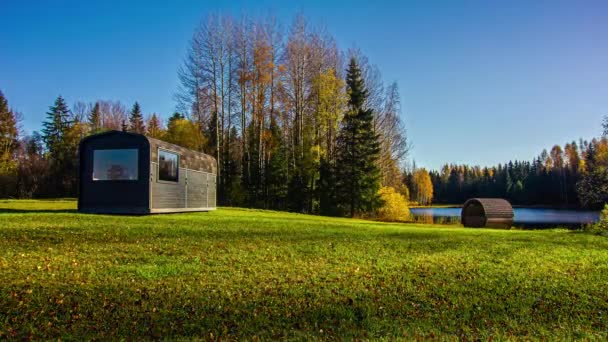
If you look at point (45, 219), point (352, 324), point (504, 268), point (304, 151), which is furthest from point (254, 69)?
point (352, 324)

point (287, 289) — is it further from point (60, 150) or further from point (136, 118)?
point (136, 118)

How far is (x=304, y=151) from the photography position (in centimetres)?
3344

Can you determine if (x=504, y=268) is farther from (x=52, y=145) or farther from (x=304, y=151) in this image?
(x=52, y=145)

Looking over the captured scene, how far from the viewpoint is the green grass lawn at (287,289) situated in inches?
181

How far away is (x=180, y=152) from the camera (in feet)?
60.7

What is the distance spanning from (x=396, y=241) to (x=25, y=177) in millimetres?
44006

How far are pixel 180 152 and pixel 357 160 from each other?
15456 millimetres

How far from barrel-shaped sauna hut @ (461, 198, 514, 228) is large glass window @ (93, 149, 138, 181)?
21.3 m

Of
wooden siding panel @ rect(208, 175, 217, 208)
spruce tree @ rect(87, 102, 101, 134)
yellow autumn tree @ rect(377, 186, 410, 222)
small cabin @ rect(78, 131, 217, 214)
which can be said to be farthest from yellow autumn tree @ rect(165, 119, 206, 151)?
spruce tree @ rect(87, 102, 101, 134)

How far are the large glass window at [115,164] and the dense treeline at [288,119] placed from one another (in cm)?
1504

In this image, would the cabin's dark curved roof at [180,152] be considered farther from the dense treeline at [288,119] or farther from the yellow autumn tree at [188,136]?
the yellow autumn tree at [188,136]

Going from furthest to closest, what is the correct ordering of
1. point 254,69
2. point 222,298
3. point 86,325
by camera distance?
point 254,69
point 222,298
point 86,325

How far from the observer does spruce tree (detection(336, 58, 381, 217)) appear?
98.3 ft

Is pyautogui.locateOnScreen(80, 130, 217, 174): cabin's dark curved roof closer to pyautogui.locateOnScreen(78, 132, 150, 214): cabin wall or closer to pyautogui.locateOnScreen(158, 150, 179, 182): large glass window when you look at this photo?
pyautogui.locateOnScreen(78, 132, 150, 214): cabin wall
